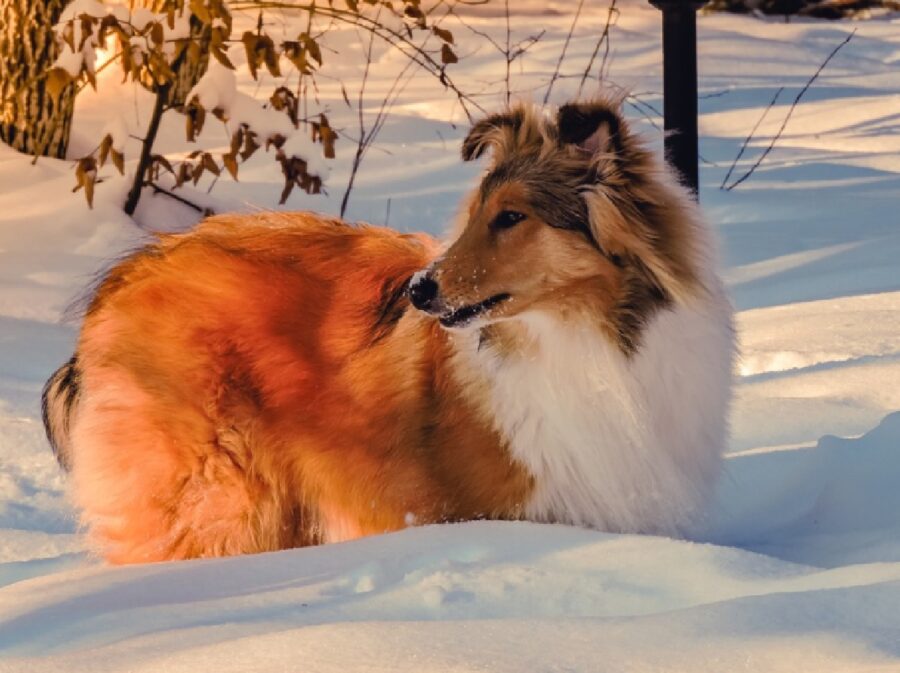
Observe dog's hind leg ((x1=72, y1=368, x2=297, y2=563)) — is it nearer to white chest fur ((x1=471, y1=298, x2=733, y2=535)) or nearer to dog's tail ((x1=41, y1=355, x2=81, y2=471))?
dog's tail ((x1=41, y1=355, x2=81, y2=471))

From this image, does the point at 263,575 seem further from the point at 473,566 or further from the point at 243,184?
the point at 243,184

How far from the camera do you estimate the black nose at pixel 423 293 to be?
344 centimetres

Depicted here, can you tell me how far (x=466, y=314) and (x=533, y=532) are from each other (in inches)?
22.8

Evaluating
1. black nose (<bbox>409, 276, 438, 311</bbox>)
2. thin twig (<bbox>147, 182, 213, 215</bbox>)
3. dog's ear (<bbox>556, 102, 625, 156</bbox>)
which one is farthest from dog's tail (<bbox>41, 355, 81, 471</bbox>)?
thin twig (<bbox>147, 182, 213, 215</bbox>)

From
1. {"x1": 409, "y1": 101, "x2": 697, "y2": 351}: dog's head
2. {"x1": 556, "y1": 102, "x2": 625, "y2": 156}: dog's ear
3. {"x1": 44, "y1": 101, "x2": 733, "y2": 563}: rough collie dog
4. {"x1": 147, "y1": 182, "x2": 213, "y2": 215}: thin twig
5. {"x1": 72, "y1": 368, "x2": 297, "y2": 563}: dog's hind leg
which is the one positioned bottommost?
{"x1": 147, "y1": 182, "x2": 213, "y2": 215}: thin twig

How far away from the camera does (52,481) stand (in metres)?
4.50

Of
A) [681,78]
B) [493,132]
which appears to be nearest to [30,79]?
[681,78]

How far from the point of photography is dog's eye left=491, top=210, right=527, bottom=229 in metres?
3.54

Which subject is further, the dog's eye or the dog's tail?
the dog's tail

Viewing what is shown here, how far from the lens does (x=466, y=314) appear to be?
11.4 feet

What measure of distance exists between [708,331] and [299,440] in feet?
3.66

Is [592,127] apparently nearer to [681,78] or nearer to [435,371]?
[435,371]

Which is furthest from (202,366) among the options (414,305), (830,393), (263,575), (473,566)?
(830,393)

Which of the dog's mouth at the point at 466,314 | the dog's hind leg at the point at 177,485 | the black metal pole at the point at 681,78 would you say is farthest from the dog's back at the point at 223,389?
the black metal pole at the point at 681,78
